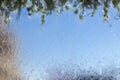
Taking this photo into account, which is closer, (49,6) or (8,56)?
(49,6)

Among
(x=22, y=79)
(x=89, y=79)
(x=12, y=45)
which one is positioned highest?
(x=12, y=45)

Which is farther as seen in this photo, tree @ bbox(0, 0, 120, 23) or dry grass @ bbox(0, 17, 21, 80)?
dry grass @ bbox(0, 17, 21, 80)

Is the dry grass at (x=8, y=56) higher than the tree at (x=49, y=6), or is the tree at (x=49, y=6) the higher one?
the tree at (x=49, y=6)

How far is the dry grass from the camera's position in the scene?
13094 millimetres

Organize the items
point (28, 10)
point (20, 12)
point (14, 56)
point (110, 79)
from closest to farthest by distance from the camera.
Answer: point (20, 12) → point (28, 10) → point (14, 56) → point (110, 79)

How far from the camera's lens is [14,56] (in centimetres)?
1308

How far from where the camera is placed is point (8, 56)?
1341 centimetres

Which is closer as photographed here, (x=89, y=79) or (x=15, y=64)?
(x=15, y=64)

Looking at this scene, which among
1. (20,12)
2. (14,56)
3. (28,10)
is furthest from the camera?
(14,56)

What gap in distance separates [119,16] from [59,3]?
1.33 metres

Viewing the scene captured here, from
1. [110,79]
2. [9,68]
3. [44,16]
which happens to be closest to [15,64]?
[9,68]

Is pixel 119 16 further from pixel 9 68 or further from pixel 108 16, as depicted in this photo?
pixel 9 68

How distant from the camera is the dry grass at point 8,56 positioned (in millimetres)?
13094

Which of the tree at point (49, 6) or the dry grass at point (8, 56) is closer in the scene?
the tree at point (49, 6)
